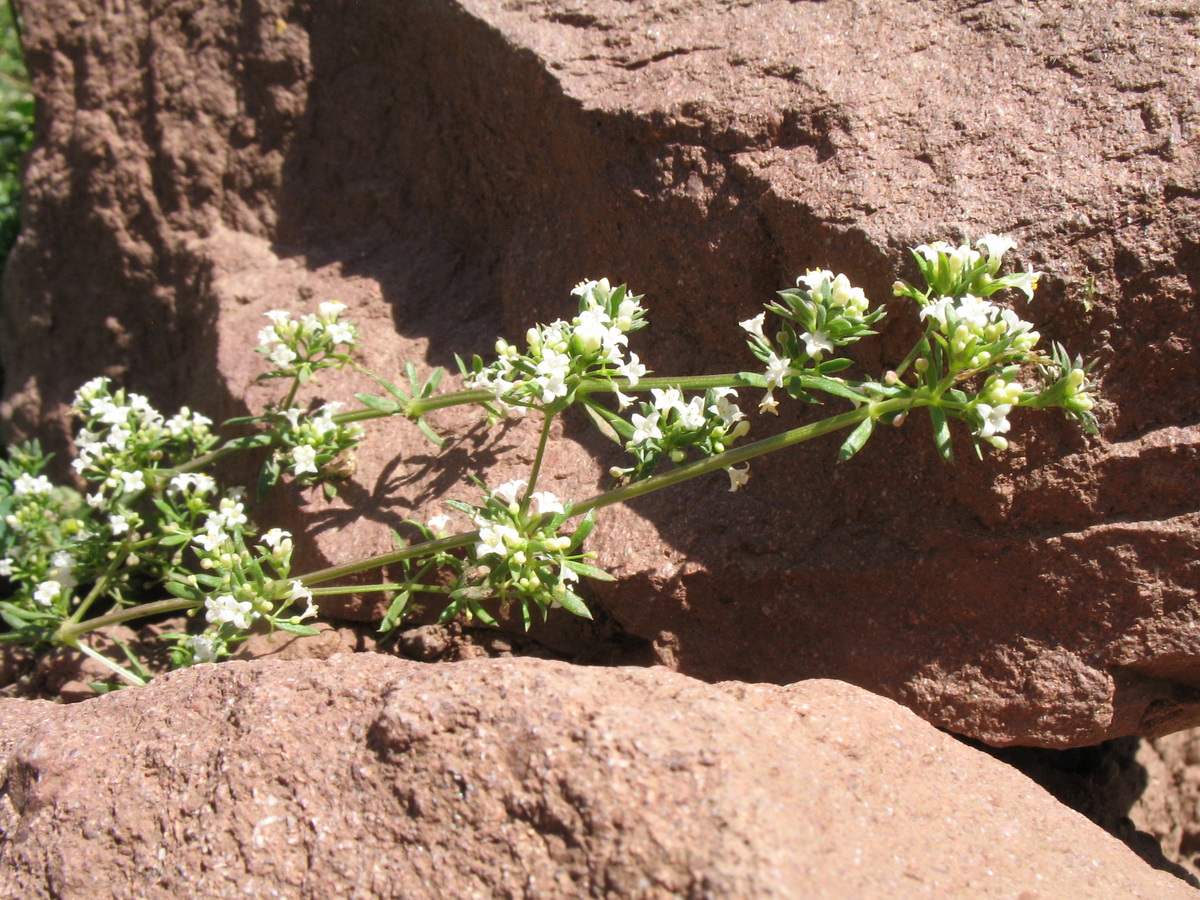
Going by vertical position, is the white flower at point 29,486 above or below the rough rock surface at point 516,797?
below

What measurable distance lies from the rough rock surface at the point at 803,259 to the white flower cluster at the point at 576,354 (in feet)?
2.02

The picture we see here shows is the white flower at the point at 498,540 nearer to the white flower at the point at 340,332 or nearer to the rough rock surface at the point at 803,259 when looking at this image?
the rough rock surface at the point at 803,259

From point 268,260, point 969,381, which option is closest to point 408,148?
point 268,260

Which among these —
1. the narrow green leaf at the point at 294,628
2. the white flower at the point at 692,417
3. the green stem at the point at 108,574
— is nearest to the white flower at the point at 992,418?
the white flower at the point at 692,417

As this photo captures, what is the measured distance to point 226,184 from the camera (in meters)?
5.50

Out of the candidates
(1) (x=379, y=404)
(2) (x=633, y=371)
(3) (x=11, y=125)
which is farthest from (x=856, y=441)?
(3) (x=11, y=125)

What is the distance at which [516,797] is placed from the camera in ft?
8.71

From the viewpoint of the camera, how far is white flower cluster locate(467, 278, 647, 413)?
355 centimetres

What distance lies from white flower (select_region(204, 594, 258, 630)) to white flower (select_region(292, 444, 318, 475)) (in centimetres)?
68

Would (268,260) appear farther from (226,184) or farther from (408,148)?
(408,148)

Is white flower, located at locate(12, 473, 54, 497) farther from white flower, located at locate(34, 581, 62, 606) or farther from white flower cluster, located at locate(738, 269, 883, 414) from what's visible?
white flower cluster, located at locate(738, 269, 883, 414)

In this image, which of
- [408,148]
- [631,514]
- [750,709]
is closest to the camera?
[750,709]

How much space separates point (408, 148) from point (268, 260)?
102 cm

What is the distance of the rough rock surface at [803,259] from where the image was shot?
359 cm
